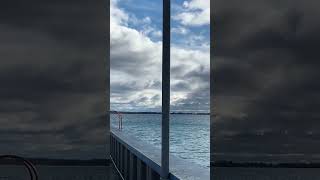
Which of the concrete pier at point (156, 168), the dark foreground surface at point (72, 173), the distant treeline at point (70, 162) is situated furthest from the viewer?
the distant treeline at point (70, 162)

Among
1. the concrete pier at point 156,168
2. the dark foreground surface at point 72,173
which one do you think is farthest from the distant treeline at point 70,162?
the concrete pier at point 156,168

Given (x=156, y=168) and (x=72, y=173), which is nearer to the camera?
(x=156, y=168)

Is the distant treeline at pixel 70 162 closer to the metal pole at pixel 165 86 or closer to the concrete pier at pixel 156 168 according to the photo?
the concrete pier at pixel 156 168

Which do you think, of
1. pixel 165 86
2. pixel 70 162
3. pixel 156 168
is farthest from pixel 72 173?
pixel 165 86

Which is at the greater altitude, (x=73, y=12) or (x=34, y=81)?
(x=73, y=12)

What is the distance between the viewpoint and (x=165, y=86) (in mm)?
3443

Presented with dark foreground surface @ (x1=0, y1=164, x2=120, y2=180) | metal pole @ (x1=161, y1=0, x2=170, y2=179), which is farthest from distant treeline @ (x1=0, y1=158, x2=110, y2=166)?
metal pole @ (x1=161, y1=0, x2=170, y2=179)

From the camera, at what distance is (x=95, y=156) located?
17.5ft

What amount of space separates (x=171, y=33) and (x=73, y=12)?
222cm

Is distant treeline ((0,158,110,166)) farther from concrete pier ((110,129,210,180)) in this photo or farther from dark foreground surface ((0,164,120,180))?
concrete pier ((110,129,210,180))

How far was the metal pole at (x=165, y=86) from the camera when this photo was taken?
343cm

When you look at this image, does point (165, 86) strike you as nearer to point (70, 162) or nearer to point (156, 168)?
point (156, 168)

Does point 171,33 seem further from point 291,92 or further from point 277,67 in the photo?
point 277,67

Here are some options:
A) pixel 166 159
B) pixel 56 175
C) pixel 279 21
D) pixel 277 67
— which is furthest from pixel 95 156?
pixel 277 67
